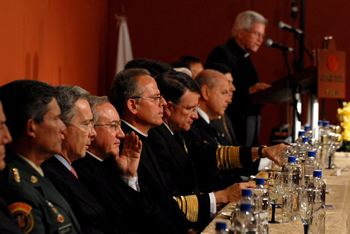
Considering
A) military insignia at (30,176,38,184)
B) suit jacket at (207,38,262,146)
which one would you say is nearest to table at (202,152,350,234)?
military insignia at (30,176,38,184)

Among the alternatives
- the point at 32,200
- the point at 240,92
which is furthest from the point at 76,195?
the point at 240,92

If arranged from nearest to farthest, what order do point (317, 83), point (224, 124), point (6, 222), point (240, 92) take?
point (6, 222) → point (317, 83) → point (224, 124) → point (240, 92)

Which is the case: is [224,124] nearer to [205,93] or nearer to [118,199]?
[205,93]

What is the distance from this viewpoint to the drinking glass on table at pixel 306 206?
1.88 metres

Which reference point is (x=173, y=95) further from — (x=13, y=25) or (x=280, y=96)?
(x=280, y=96)

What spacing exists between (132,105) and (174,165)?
48cm

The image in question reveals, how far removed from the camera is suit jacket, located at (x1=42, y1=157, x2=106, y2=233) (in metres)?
1.82

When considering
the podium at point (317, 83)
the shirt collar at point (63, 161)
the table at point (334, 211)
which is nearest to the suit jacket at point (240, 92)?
the podium at point (317, 83)

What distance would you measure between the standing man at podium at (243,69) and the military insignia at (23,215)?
3.92 m

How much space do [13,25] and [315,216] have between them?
101 inches

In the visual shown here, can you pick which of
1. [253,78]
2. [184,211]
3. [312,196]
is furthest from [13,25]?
[253,78]

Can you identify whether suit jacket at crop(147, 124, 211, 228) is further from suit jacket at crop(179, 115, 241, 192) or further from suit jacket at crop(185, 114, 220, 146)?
suit jacket at crop(185, 114, 220, 146)

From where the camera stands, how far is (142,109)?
263cm

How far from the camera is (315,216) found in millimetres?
1840
